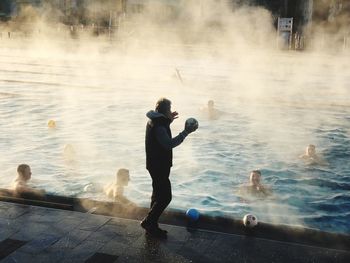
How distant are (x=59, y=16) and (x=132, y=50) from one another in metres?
13.9

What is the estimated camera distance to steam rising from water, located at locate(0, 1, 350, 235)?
27.4 feet

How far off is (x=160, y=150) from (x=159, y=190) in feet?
1.52

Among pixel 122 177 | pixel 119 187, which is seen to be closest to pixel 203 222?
pixel 119 187

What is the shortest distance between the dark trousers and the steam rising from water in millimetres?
2849

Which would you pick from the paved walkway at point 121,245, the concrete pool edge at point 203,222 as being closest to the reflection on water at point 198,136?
the concrete pool edge at point 203,222

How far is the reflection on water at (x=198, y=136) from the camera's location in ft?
25.8

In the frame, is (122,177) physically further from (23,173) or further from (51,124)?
(51,124)

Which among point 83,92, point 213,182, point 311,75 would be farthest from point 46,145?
point 311,75

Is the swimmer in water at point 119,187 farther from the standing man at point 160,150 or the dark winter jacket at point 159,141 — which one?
the dark winter jacket at point 159,141

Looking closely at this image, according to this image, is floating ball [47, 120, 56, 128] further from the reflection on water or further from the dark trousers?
the dark trousers

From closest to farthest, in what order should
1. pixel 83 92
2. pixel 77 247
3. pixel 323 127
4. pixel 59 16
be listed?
pixel 77 247
pixel 323 127
pixel 83 92
pixel 59 16

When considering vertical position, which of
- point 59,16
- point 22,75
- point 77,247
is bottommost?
point 77,247

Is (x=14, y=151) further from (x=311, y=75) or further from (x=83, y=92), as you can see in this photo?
(x=311, y=75)

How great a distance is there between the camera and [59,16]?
39.3 metres
